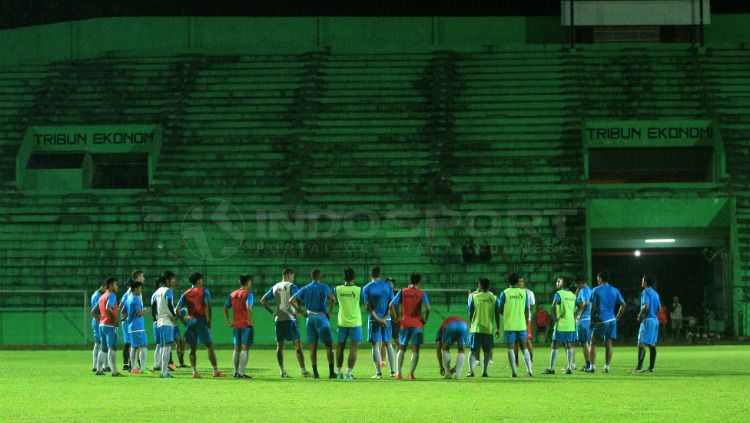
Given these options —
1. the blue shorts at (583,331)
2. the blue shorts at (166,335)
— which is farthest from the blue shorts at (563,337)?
the blue shorts at (166,335)

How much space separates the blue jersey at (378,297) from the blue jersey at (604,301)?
14.8ft

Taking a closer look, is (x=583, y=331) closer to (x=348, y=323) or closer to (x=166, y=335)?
(x=348, y=323)

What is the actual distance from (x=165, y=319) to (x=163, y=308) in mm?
218

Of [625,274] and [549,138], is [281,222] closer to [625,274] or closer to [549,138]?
[549,138]

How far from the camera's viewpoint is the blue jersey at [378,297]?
1986cm

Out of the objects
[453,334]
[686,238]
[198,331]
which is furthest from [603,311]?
[686,238]

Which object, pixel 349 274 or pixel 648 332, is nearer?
pixel 349 274

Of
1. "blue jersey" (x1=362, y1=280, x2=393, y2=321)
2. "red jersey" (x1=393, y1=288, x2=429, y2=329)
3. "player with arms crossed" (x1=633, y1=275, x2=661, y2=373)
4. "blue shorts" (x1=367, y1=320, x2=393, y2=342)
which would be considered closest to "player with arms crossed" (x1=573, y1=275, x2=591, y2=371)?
"player with arms crossed" (x1=633, y1=275, x2=661, y2=373)

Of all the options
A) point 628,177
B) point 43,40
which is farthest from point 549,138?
point 43,40

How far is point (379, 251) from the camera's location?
36.3m

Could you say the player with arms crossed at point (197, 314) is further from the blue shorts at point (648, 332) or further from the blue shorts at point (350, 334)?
the blue shorts at point (648, 332)

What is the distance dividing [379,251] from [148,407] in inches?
884

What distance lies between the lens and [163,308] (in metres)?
21.0

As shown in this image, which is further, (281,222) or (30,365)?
(281,222)
